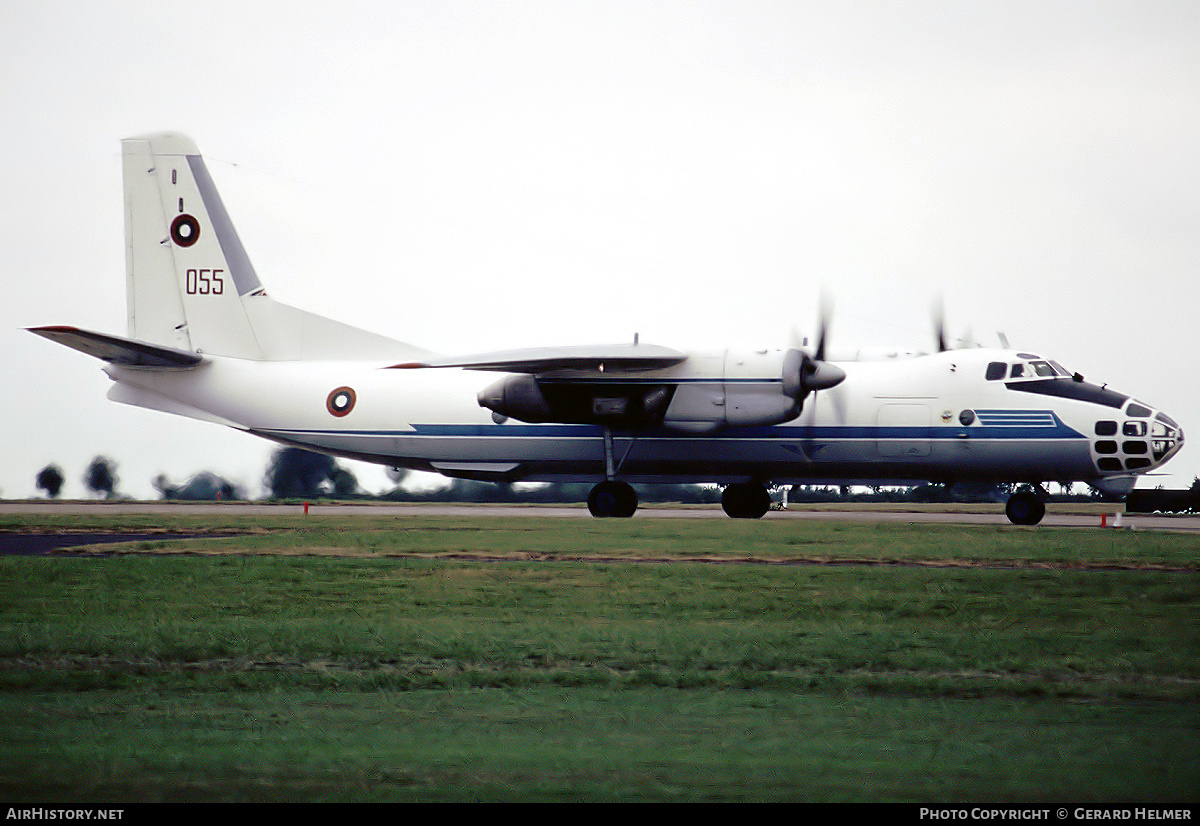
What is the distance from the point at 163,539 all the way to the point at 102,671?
11236 mm

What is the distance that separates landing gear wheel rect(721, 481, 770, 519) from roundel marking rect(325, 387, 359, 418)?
10.0m

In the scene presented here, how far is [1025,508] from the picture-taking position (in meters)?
26.1

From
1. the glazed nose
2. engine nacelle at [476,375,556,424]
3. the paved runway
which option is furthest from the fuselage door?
engine nacelle at [476,375,556,424]

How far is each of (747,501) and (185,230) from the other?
17.5 meters

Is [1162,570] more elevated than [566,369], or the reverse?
[566,369]

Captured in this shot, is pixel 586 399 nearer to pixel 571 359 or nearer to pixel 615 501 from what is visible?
pixel 571 359

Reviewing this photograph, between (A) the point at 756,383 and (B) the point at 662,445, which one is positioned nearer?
(A) the point at 756,383

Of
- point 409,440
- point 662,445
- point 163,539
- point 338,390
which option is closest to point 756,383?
point 662,445

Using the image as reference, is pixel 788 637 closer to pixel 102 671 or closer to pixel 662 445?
pixel 102 671

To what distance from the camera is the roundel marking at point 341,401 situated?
30906 millimetres

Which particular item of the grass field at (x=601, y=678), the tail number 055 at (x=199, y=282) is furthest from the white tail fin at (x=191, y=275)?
the grass field at (x=601, y=678)

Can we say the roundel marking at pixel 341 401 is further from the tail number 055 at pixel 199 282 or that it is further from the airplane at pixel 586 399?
the tail number 055 at pixel 199 282
